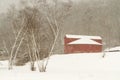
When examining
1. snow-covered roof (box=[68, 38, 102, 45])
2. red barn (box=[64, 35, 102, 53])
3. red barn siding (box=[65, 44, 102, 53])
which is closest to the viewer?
red barn siding (box=[65, 44, 102, 53])

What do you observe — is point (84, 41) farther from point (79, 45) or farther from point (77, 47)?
point (77, 47)

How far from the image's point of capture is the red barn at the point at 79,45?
2036 inches

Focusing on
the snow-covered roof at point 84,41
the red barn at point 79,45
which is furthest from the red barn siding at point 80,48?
the snow-covered roof at point 84,41

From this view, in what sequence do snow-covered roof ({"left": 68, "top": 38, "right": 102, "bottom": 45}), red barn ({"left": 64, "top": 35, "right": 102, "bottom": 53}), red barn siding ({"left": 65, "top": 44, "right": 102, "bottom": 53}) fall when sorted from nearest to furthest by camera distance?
red barn siding ({"left": 65, "top": 44, "right": 102, "bottom": 53}) → red barn ({"left": 64, "top": 35, "right": 102, "bottom": 53}) → snow-covered roof ({"left": 68, "top": 38, "right": 102, "bottom": 45})

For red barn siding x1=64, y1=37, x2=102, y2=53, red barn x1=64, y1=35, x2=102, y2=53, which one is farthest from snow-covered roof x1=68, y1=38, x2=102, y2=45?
red barn siding x1=64, y1=37, x2=102, y2=53

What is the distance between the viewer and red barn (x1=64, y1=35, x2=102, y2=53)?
51.7 m

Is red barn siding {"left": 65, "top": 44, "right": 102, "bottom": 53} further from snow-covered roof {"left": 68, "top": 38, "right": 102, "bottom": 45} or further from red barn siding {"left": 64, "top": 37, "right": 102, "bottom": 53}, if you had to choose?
snow-covered roof {"left": 68, "top": 38, "right": 102, "bottom": 45}

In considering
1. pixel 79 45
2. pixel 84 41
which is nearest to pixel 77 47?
pixel 79 45

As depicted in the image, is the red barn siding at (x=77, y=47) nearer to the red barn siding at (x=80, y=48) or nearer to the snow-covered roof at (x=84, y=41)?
the red barn siding at (x=80, y=48)

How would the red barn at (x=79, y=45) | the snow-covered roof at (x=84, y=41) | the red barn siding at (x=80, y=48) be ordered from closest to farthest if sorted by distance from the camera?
the red barn siding at (x=80, y=48)
the red barn at (x=79, y=45)
the snow-covered roof at (x=84, y=41)

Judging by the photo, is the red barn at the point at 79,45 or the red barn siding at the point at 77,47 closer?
the red barn siding at the point at 77,47

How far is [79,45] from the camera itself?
172 feet

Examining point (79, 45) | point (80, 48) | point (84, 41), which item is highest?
point (84, 41)

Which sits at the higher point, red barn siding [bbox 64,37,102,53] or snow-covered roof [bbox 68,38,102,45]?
snow-covered roof [bbox 68,38,102,45]
